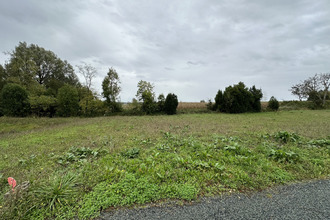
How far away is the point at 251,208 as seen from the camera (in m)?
1.93

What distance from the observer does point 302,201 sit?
204 cm

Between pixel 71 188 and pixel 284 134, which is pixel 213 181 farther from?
pixel 284 134

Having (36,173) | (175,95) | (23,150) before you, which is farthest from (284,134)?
(175,95)

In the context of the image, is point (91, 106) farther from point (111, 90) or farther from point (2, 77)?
point (2, 77)

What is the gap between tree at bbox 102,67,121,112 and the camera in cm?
1686

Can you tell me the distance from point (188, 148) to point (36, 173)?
4.02 m

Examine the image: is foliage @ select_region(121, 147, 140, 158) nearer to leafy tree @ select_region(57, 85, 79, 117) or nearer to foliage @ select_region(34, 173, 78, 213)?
foliage @ select_region(34, 173, 78, 213)

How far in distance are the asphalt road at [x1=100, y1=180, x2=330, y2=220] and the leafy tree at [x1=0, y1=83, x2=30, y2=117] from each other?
2098 centimetres

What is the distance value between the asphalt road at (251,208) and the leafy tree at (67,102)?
18402 mm

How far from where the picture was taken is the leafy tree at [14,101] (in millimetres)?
14597

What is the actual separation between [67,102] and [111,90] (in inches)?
219

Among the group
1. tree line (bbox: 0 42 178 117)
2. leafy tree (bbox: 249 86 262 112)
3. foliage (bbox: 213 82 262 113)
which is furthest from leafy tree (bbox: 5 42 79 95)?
leafy tree (bbox: 249 86 262 112)

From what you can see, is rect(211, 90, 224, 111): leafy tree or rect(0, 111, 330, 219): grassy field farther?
rect(211, 90, 224, 111): leafy tree

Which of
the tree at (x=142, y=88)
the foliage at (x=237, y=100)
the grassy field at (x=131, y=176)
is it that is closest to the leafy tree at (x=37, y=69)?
the tree at (x=142, y=88)
